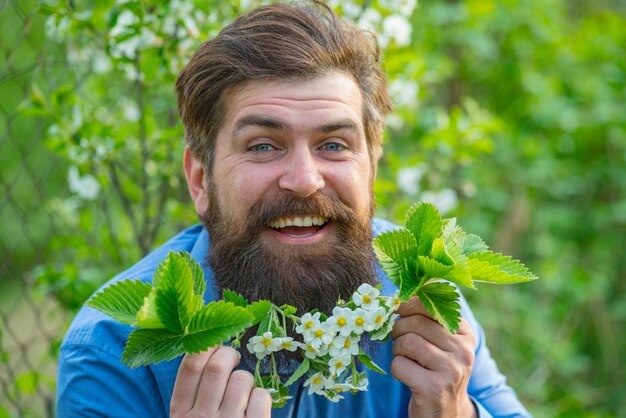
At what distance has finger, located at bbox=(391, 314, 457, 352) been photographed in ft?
5.54

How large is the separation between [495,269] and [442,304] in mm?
150

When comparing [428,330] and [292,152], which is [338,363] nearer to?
[428,330]

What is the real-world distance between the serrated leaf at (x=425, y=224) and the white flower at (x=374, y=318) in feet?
0.47

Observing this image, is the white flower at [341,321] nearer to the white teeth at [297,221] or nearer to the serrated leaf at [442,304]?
the serrated leaf at [442,304]

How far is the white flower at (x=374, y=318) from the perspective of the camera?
60.8 inches

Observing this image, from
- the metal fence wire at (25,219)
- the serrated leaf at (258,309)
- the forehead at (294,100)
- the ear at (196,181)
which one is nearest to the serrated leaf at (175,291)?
the serrated leaf at (258,309)

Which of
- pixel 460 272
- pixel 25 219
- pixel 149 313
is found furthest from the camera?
pixel 25 219

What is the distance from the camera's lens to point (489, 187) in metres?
4.54

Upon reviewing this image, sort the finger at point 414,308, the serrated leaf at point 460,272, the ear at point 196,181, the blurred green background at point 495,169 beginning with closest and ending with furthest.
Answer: the serrated leaf at point 460,272 < the finger at point 414,308 < the ear at point 196,181 < the blurred green background at point 495,169

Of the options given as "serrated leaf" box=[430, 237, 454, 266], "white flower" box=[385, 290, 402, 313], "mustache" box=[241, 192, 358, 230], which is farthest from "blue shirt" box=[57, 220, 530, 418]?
"serrated leaf" box=[430, 237, 454, 266]

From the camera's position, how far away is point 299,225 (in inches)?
72.7

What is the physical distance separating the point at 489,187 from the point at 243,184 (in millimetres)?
2934

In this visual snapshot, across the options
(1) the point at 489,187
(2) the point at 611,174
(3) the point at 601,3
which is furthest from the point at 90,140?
(3) the point at 601,3

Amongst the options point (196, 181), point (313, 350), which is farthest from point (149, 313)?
point (196, 181)
